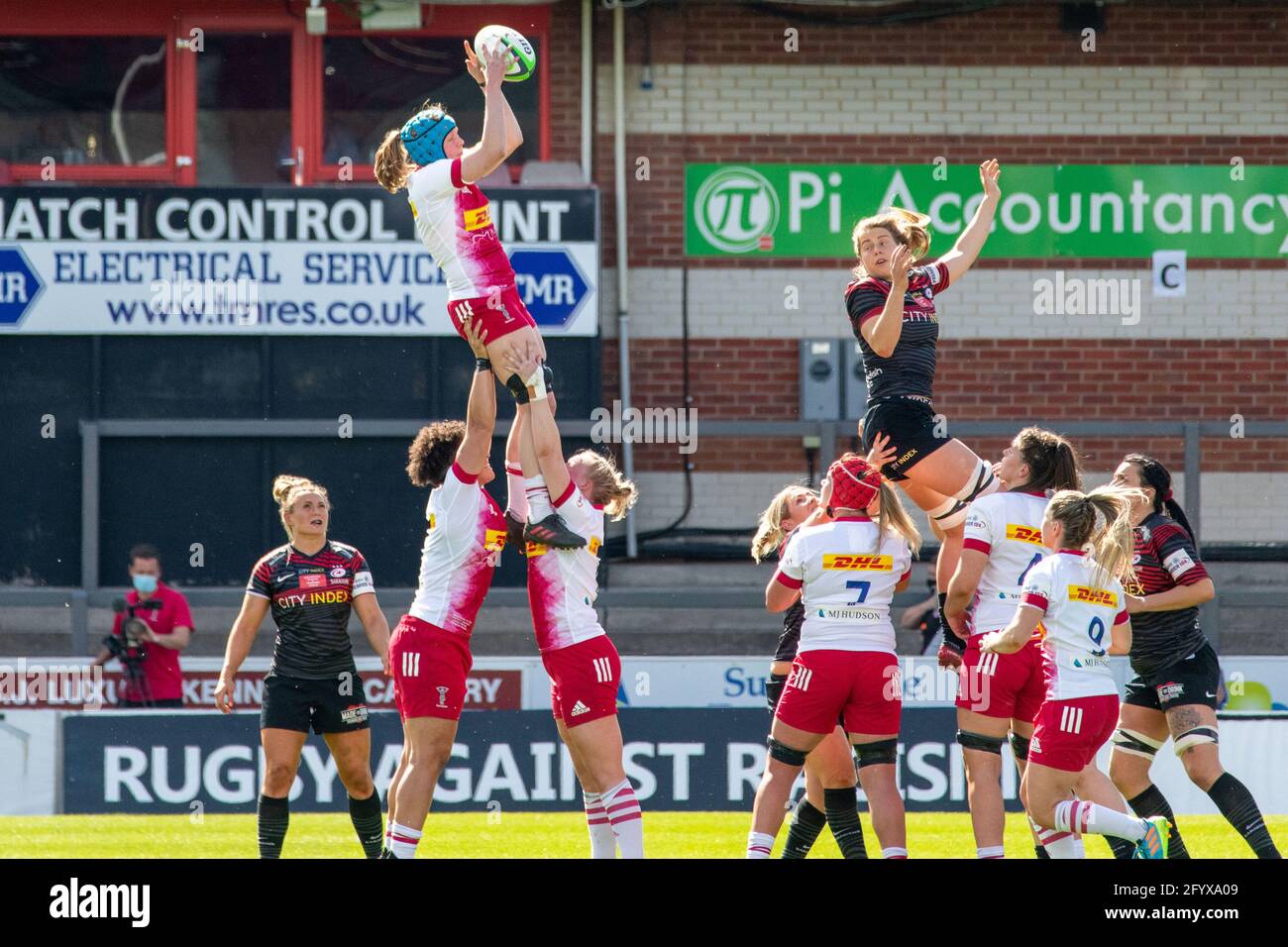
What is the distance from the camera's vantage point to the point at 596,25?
1806 centimetres

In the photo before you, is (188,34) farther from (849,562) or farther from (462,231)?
(849,562)

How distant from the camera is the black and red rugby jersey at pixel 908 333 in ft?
27.9

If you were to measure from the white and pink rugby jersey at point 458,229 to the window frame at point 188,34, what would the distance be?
9.65 metres

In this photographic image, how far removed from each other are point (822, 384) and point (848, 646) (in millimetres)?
10273

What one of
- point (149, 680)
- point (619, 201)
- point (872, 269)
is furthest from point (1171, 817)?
point (619, 201)

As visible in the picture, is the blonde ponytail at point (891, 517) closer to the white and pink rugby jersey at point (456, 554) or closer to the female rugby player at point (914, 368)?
the female rugby player at point (914, 368)

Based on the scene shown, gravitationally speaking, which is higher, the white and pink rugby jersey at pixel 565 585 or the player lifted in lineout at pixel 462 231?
the player lifted in lineout at pixel 462 231

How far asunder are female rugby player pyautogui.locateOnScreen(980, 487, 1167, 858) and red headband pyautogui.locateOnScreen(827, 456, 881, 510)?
2.50ft

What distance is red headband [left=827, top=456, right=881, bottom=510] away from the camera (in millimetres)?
7973

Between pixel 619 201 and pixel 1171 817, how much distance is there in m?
10.1

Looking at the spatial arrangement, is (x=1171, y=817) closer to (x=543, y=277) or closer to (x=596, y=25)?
(x=543, y=277)

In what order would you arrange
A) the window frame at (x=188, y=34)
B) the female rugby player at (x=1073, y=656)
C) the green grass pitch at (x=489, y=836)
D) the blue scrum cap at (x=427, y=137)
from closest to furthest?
the female rugby player at (x=1073, y=656) < the blue scrum cap at (x=427, y=137) < the green grass pitch at (x=489, y=836) < the window frame at (x=188, y=34)

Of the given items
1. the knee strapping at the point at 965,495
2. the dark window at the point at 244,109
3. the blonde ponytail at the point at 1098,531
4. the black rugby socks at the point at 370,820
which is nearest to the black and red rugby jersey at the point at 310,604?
the black rugby socks at the point at 370,820

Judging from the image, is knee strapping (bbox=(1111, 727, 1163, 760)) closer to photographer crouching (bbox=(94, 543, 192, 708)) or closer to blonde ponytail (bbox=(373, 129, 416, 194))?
blonde ponytail (bbox=(373, 129, 416, 194))
